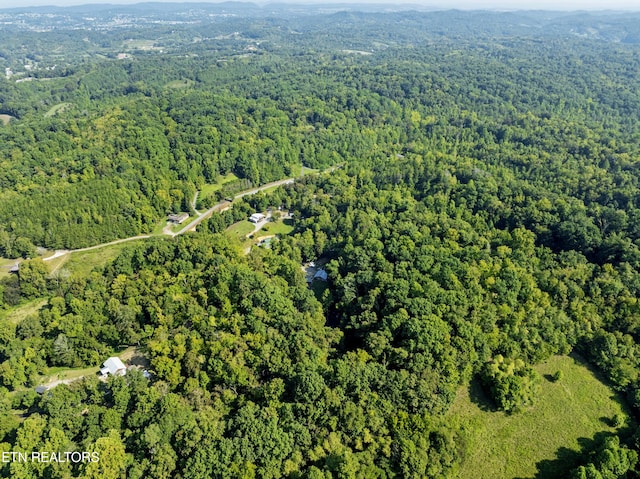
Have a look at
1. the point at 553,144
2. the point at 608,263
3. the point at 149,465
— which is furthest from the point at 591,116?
the point at 149,465

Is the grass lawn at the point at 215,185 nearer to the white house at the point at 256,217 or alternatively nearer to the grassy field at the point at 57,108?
the white house at the point at 256,217

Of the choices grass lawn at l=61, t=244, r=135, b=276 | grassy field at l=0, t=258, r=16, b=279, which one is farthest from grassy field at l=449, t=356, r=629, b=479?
grassy field at l=0, t=258, r=16, b=279

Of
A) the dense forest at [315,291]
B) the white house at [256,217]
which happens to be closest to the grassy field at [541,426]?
the dense forest at [315,291]

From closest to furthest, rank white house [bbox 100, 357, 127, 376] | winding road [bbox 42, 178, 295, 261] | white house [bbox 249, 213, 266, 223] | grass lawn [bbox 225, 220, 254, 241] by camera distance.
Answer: white house [bbox 100, 357, 127, 376] < winding road [bbox 42, 178, 295, 261] < grass lawn [bbox 225, 220, 254, 241] < white house [bbox 249, 213, 266, 223]

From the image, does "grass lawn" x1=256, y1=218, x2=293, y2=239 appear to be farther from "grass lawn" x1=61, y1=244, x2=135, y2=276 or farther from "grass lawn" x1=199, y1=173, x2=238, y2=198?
"grass lawn" x1=61, y1=244, x2=135, y2=276

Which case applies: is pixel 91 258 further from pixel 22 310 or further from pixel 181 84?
pixel 181 84

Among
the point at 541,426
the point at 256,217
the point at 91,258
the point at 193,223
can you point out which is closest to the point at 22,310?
the point at 91,258

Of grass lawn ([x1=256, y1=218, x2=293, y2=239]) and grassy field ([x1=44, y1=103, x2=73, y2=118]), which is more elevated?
grassy field ([x1=44, y1=103, x2=73, y2=118])
